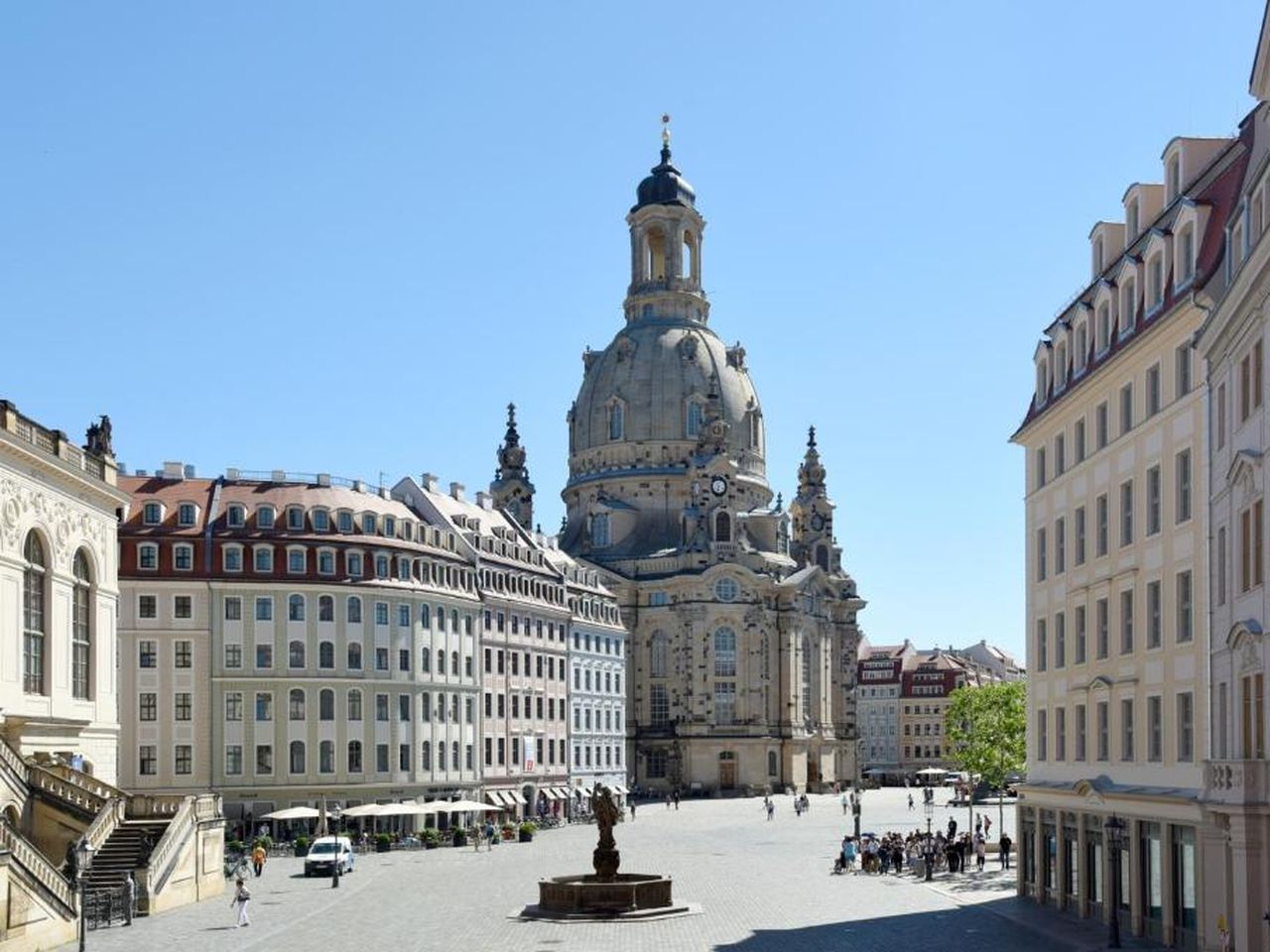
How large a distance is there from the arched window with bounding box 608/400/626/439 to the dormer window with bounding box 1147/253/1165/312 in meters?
149

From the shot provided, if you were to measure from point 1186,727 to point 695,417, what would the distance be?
15174cm

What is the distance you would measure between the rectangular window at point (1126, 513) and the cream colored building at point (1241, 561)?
7.34 m

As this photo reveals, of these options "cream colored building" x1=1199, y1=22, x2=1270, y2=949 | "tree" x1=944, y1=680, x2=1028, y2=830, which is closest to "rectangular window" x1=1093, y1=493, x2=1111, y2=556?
"cream colored building" x1=1199, y1=22, x2=1270, y2=949

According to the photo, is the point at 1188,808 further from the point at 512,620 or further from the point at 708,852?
the point at 512,620

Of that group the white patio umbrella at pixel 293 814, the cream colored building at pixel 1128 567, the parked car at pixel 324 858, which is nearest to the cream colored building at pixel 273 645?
the white patio umbrella at pixel 293 814

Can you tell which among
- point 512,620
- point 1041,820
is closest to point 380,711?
point 512,620

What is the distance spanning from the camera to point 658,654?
184m

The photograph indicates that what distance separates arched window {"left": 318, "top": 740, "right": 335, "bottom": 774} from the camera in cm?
10388

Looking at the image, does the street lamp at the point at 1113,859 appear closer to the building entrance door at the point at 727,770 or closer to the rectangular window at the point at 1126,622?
the rectangular window at the point at 1126,622

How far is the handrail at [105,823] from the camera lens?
5734cm

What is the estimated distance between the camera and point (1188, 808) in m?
42.7

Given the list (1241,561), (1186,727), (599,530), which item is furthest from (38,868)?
(599,530)

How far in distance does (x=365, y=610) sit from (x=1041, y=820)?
184ft

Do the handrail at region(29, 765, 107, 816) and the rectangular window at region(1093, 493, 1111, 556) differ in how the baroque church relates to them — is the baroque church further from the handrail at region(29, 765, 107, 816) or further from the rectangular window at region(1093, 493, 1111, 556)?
the rectangular window at region(1093, 493, 1111, 556)
